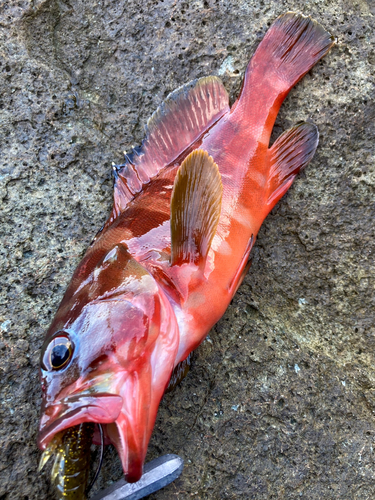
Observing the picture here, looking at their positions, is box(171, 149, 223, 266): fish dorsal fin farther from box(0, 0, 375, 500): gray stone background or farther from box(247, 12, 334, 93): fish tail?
box(247, 12, 334, 93): fish tail

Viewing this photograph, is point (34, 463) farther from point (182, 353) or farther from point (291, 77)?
point (291, 77)

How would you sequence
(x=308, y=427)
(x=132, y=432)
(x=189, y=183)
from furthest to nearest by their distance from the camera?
1. (x=308, y=427)
2. (x=189, y=183)
3. (x=132, y=432)

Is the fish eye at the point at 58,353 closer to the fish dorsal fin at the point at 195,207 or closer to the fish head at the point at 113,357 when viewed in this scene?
the fish head at the point at 113,357

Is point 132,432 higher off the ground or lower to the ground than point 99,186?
lower

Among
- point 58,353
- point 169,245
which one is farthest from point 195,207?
point 58,353

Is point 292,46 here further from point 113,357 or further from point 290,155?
point 113,357

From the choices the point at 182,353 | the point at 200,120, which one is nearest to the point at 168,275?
the point at 182,353

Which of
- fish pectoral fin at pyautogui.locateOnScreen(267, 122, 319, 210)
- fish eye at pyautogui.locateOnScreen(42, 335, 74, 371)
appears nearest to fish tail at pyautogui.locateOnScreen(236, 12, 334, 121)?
fish pectoral fin at pyautogui.locateOnScreen(267, 122, 319, 210)

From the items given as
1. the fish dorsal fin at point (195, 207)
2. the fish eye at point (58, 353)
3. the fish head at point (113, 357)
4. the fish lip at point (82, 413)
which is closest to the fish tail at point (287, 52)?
the fish dorsal fin at point (195, 207)
